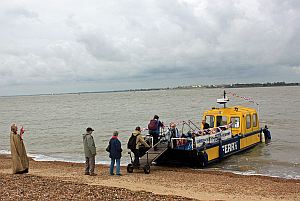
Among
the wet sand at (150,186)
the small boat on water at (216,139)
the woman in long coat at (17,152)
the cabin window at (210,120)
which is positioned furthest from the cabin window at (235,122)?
the woman in long coat at (17,152)

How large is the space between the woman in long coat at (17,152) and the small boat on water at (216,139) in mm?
5102

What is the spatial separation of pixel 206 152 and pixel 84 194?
26.6 feet

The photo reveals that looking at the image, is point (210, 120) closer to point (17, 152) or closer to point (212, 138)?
point (212, 138)

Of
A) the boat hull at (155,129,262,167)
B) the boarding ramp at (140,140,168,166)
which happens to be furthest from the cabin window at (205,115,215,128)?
the boarding ramp at (140,140,168,166)

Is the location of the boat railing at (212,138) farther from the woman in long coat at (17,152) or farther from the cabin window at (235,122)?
the woman in long coat at (17,152)

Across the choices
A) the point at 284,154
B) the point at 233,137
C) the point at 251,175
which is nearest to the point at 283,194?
the point at 251,175

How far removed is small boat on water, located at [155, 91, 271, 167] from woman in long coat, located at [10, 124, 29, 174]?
5102 mm

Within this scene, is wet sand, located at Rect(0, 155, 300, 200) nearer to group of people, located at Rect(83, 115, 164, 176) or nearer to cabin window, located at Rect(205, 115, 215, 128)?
group of people, located at Rect(83, 115, 164, 176)

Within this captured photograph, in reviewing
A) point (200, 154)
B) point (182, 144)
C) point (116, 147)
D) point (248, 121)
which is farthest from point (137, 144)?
point (248, 121)

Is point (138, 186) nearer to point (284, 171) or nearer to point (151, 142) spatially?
point (151, 142)

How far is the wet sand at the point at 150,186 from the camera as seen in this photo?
927cm

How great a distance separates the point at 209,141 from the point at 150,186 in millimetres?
6180

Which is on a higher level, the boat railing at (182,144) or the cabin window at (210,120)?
the cabin window at (210,120)

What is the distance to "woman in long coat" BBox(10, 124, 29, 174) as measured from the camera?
11898mm
